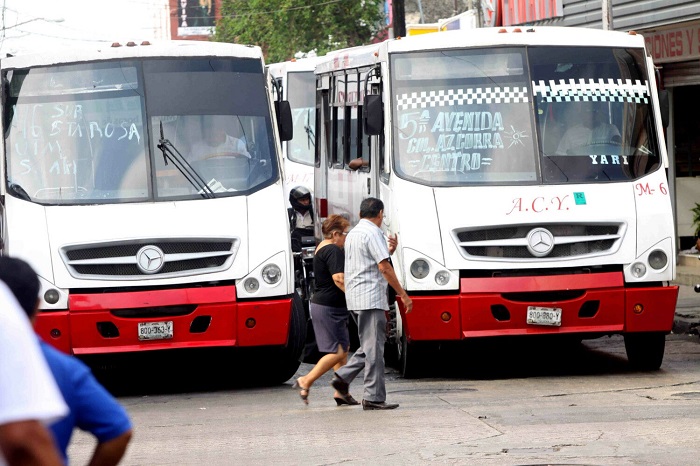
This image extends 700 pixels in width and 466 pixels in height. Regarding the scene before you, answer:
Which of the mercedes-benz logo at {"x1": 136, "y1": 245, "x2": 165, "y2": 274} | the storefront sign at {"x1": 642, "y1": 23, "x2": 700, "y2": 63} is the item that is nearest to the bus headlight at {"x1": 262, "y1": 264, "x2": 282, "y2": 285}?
the mercedes-benz logo at {"x1": 136, "y1": 245, "x2": 165, "y2": 274}

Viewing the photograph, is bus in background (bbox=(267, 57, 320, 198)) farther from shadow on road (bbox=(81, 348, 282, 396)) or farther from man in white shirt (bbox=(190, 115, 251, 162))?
man in white shirt (bbox=(190, 115, 251, 162))

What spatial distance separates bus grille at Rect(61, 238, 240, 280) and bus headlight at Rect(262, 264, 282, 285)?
0.30 m

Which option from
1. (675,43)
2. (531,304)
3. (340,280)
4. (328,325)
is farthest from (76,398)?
(675,43)

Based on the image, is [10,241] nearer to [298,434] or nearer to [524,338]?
[298,434]

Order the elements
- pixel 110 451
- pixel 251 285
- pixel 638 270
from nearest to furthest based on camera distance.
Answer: pixel 110 451, pixel 251 285, pixel 638 270

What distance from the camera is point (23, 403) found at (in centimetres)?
270

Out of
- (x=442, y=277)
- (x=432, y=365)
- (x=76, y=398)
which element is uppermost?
(x=76, y=398)

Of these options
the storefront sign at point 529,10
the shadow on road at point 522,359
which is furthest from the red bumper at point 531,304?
the storefront sign at point 529,10

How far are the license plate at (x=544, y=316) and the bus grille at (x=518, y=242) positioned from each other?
42 cm

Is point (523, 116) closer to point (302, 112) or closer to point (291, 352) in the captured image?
point (291, 352)

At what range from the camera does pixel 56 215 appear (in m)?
11.1

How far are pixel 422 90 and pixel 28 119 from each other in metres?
3.33

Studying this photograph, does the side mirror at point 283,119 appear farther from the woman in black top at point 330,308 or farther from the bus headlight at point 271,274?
the woman in black top at point 330,308

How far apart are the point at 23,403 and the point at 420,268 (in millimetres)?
8680
